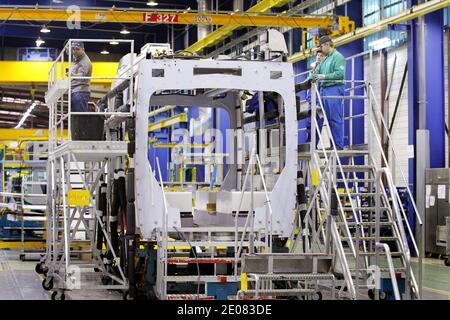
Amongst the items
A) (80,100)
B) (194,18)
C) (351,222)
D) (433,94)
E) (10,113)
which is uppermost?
(194,18)

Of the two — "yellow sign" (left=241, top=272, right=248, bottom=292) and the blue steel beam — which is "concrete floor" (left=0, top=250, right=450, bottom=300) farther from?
"yellow sign" (left=241, top=272, right=248, bottom=292)

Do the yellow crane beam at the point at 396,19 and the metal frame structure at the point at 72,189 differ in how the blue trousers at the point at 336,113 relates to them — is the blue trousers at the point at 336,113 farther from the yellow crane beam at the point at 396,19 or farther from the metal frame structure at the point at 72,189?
the yellow crane beam at the point at 396,19

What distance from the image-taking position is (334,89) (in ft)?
39.1

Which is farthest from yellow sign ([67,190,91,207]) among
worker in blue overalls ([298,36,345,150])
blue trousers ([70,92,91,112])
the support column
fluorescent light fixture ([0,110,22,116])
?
fluorescent light fixture ([0,110,22,116])

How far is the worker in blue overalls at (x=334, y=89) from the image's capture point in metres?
11.8

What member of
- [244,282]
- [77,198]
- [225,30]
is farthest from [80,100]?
[225,30]

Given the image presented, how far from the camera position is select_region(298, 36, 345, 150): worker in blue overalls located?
1176 centimetres

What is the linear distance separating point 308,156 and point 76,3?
17.0 metres

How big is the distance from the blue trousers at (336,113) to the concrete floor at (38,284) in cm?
273

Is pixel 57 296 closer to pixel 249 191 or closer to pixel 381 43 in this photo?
pixel 249 191

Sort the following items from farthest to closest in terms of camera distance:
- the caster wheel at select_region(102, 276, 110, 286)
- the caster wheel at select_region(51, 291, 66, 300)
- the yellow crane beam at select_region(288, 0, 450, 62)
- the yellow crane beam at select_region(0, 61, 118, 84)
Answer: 1. the yellow crane beam at select_region(0, 61, 118, 84)
2. the yellow crane beam at select_region(288, 0, 450, 62)
3. the caster wheel at select_region(102, 276, 110, 286)
4. the caster wheel at select_region(51, 291, 66, 300)

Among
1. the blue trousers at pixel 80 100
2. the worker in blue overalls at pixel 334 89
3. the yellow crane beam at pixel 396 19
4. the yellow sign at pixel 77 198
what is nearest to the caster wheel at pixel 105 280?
the yellow sign at pixel 77 198

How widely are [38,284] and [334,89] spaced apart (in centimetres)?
623
